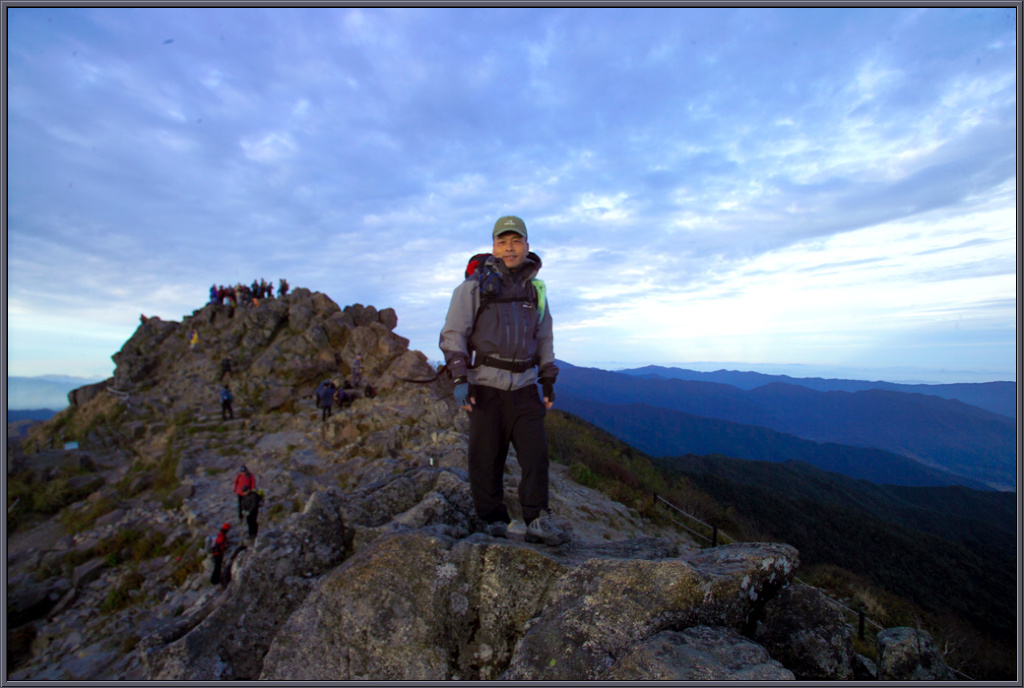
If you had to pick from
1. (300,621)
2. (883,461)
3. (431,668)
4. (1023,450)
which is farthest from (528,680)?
(883,461)

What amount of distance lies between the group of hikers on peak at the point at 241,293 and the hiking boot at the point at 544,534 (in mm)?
31788

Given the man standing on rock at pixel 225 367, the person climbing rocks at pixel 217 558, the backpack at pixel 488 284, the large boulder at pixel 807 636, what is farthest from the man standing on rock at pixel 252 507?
the man standing on rock at pixel 225 367

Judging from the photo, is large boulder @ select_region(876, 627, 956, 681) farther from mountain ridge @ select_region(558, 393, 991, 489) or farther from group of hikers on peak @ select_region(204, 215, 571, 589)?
mountain ridge @ select_region(558, 393, 991, 489)

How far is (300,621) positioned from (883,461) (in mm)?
177715

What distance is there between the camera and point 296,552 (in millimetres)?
3863

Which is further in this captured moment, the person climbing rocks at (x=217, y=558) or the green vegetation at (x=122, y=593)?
the green vegetation at (x=122, y=593)

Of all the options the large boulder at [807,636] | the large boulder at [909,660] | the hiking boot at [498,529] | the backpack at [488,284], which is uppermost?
the backpack at [488,284]

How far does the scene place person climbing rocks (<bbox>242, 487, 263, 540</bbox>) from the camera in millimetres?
11094

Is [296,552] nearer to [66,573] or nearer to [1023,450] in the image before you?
[1023,450]

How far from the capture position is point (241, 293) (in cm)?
3034

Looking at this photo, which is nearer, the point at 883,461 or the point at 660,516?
the point at 660,516

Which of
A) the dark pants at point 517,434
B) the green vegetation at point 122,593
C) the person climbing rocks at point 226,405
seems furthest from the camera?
the person climbing rocks at point 226,405

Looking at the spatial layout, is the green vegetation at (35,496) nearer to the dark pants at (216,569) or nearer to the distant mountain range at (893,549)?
the dark pants at (216,569)

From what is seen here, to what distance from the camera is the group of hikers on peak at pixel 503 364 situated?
12.9 ft
